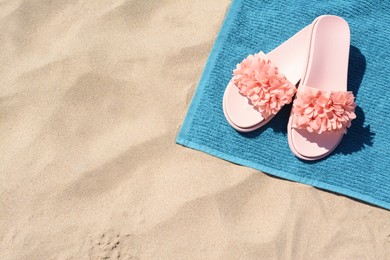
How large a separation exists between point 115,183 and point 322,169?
0.52 m

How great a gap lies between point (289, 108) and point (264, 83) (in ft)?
0.42

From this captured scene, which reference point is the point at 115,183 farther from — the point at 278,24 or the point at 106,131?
the point at 278,24

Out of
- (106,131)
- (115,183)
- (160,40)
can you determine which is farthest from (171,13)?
(115,183)

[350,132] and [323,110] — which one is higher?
[323,110]

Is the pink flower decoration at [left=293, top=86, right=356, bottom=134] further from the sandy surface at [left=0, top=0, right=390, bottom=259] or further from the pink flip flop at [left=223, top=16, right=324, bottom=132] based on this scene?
the sandy surface at [left=0, top=0, right=390, bottom=259]

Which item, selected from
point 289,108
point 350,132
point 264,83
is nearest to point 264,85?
point 264,83

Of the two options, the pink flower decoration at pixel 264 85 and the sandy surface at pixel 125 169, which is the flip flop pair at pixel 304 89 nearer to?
the pink flower decoration at pixel 264 85

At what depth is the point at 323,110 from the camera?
1.12 meters

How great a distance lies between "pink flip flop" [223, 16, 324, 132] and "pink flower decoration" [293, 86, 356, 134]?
0.04m

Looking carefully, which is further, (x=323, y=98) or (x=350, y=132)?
(x=350, y=132)

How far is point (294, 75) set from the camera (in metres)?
1.20

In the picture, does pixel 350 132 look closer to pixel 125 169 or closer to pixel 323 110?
pixel 323 110

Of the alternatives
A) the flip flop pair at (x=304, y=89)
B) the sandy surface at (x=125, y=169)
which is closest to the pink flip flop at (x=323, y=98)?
the flip flop pair at (x=304, y=89)

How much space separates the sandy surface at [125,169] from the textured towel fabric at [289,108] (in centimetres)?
3
